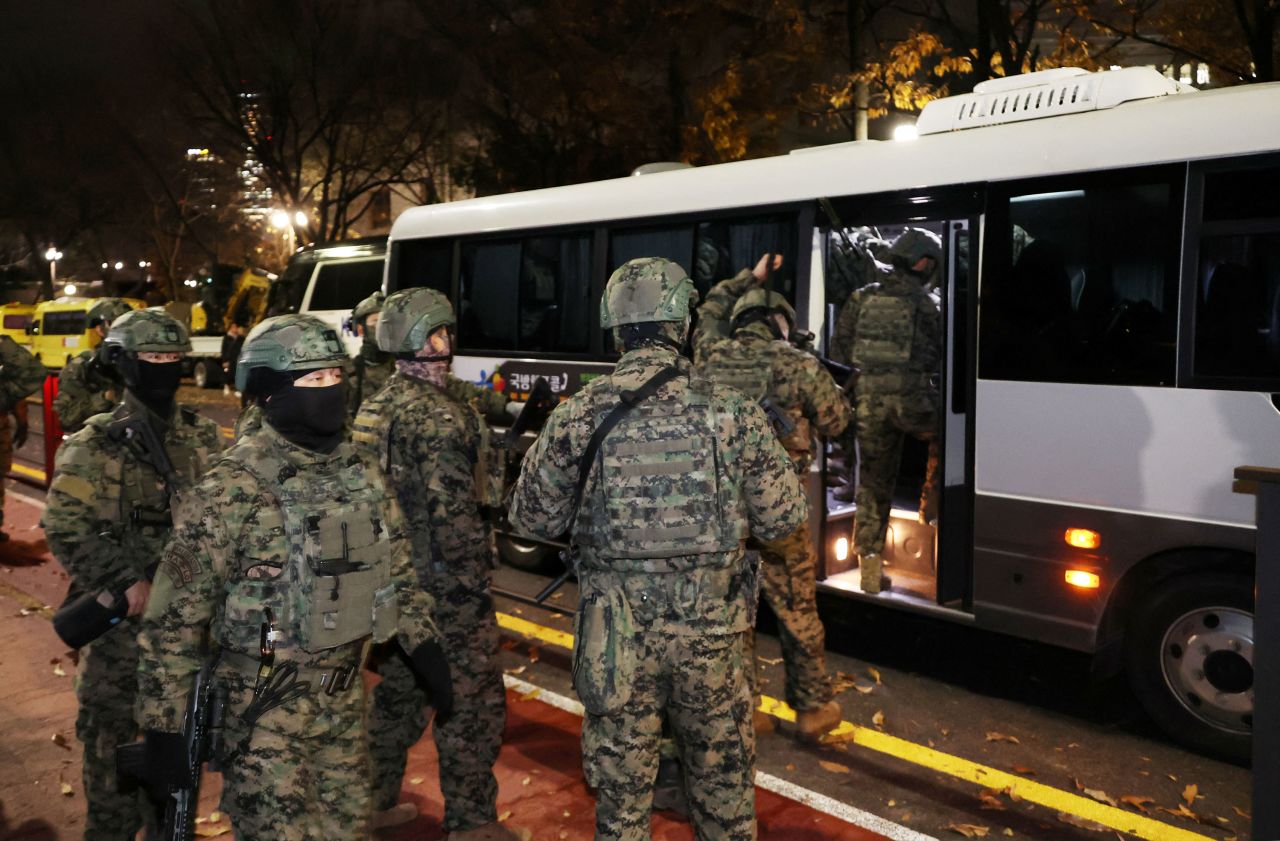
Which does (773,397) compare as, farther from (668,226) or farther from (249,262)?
(249,262)

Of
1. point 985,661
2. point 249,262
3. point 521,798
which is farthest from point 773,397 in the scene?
point 249,262

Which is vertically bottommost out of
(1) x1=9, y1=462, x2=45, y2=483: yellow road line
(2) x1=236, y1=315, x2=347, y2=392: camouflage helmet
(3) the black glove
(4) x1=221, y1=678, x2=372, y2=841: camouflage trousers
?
(1) x1=9, y1=462, x2=45, y2=483: yellow road line

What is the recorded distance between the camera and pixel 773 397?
5.00 metres

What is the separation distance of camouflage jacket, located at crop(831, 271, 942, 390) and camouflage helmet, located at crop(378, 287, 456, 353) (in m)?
3.45

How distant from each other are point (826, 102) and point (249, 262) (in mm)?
36410

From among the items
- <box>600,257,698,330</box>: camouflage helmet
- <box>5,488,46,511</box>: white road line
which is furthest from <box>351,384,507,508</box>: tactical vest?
<box>5,488,46,511</box>: white road line

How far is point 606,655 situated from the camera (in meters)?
3.22

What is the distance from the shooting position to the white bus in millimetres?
4953

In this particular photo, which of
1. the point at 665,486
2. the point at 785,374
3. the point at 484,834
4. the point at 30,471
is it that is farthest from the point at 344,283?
the point at 665,486

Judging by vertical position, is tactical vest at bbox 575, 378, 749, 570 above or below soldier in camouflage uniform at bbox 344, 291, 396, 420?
below

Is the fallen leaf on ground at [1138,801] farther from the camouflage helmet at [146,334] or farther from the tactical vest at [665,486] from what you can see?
the camouflage helmet at [146,334]

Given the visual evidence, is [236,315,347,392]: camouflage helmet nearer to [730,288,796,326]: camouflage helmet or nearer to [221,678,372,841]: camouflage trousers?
[221,678,372,841]: camouflage trousers

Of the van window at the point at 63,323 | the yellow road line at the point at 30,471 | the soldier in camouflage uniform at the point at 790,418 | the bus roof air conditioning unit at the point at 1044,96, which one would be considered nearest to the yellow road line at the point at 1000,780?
the soldier in camouflage uniform at the point at 790,418

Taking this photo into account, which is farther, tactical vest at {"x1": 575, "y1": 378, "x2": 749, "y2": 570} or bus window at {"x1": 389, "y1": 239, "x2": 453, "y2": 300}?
bus window at {"x1": 389, "y1": 239, "x2": 453, "y2": 300}
